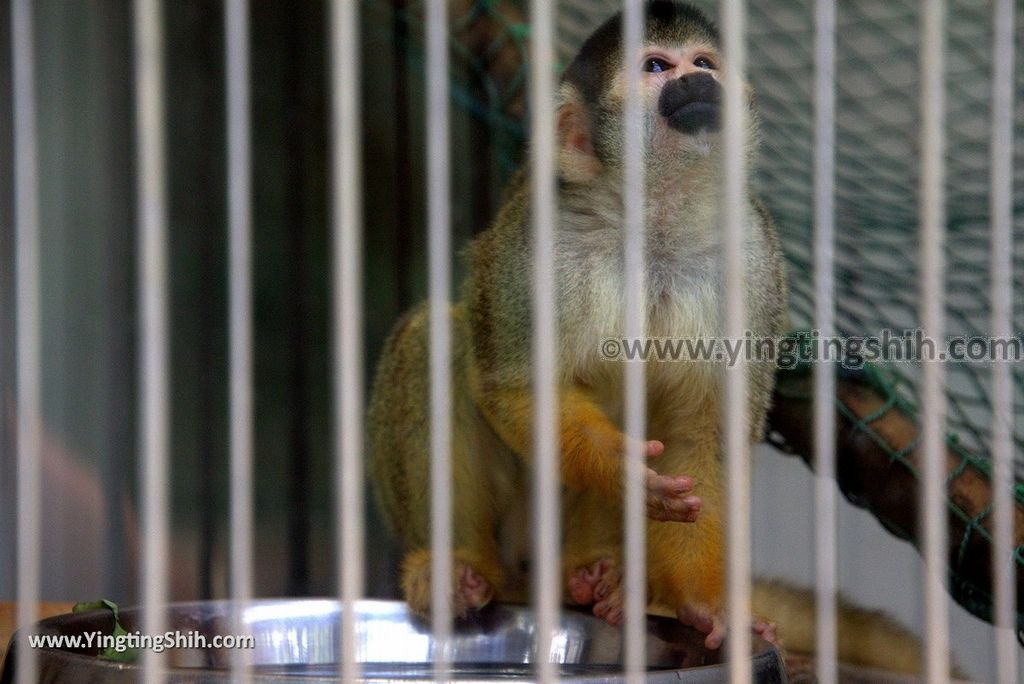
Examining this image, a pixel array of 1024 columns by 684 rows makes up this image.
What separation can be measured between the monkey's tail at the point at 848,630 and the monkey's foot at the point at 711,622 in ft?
1.17

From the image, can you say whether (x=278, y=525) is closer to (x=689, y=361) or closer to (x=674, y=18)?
(x=689, y=361)

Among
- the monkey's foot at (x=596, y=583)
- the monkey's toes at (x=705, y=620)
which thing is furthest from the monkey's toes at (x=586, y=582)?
the monkey's toes at (x=705, y=620)

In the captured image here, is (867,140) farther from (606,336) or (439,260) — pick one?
(439,260)

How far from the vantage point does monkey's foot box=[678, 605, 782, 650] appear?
1.76 m

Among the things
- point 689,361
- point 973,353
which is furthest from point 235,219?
point 973,353

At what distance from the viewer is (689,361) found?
1.89 meters

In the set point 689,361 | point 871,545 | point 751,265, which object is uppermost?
point 751,265

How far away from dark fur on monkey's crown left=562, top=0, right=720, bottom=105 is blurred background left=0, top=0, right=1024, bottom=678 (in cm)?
54

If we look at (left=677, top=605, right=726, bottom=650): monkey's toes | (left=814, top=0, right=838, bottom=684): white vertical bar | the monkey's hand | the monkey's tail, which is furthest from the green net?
(left=814, top=0, right=838, bottom=684): white vertical bar

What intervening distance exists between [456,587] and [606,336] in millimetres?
548

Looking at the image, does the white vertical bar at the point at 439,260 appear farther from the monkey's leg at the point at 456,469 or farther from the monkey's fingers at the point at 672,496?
the monkey's leg at the point at 456,469

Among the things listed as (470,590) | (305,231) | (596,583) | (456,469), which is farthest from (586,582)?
(305,231)

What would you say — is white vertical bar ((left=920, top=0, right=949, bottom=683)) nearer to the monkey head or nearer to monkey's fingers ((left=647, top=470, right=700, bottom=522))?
monkey's fingers ((left=647, top=470, right=700, bottom=522))

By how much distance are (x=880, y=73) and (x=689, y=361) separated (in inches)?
48.9
